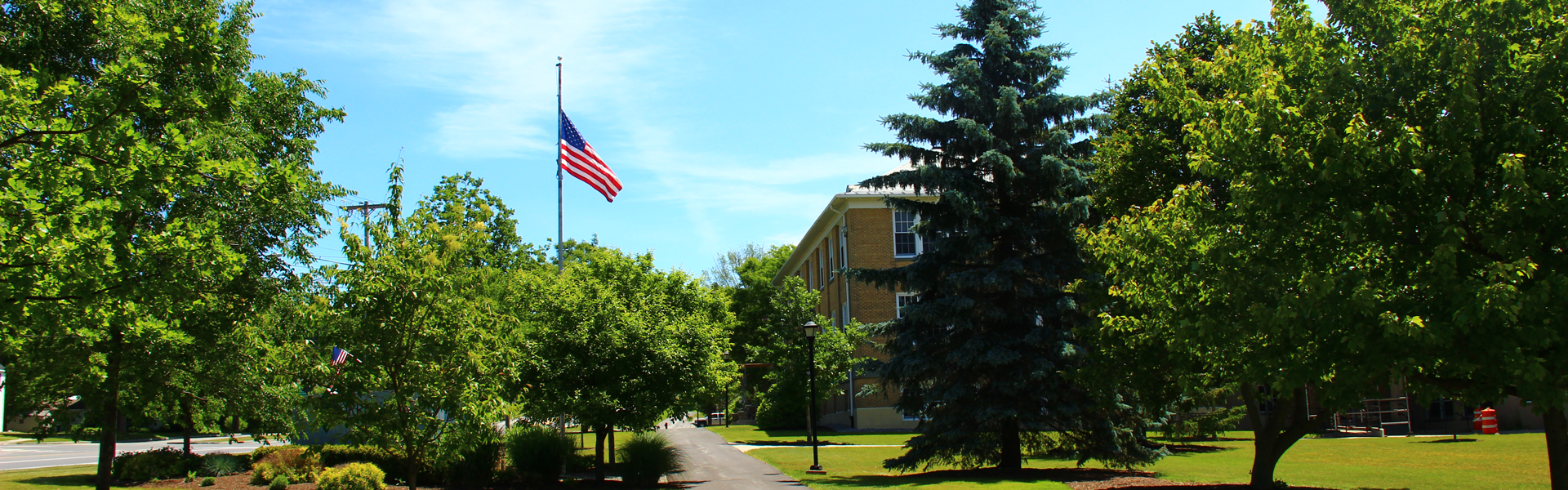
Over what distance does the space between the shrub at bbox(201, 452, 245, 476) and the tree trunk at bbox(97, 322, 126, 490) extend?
14.6ft

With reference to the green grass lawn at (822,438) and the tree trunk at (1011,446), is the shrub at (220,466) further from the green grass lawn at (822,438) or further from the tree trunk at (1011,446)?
the tree trunk at (1011,446)

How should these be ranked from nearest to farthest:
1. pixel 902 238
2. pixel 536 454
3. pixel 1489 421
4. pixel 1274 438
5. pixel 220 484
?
1. pixel 1274 438
2. pixel 536 454
3. pixel 220 484
4. pixel 1489 421
5. pixel 902 238

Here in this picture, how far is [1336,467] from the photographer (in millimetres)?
19625

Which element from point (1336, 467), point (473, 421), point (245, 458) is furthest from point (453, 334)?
point (1336, 467)

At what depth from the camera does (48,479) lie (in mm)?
20547

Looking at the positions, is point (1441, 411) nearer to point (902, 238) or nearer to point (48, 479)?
point (902, 238)

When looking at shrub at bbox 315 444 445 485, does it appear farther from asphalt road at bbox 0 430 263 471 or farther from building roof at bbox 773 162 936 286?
building roof at bbox 773 162 936 286

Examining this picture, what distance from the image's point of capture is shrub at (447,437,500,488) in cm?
1734

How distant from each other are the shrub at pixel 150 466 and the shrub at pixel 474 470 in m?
6.77

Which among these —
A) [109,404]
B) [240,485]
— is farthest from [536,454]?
[109,404]

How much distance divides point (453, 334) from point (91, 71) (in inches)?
289

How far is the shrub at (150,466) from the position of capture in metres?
19.2

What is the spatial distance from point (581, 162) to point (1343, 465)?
20.2 meters

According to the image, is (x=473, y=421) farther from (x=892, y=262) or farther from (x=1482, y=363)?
(x=892, y=262)
